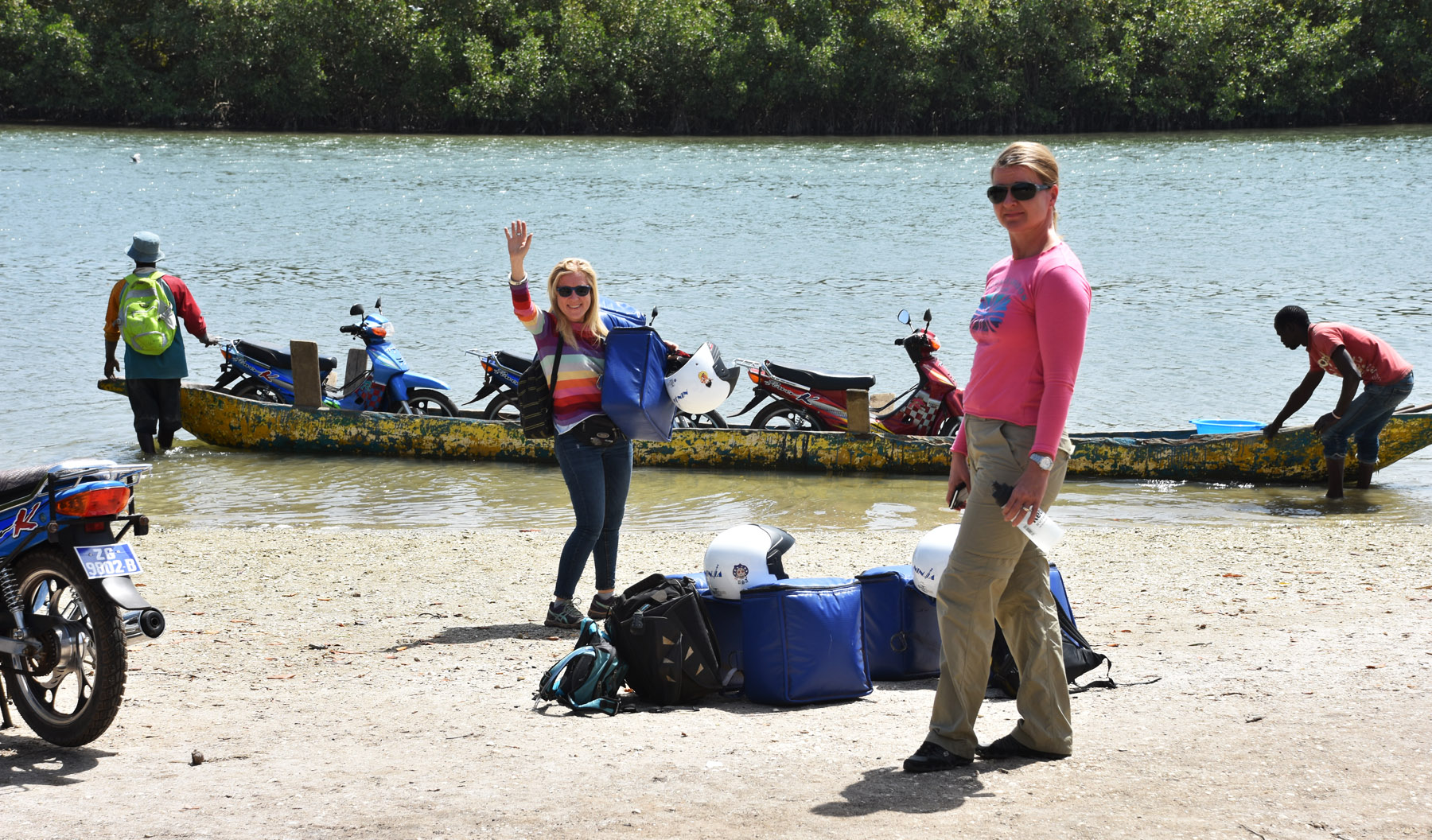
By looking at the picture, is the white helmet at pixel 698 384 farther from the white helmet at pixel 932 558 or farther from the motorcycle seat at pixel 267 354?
the motorcycle seat at pixel 267 354

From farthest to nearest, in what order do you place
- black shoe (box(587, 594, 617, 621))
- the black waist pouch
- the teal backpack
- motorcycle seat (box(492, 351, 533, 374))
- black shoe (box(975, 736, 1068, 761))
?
motorcycle seat (box(492, 351, 533, 374)) < black shoe (box(587, 594, 617, 621)) < the black waist pouch < the teal backpack < black shoe (box(975, 736, 1068, 761))

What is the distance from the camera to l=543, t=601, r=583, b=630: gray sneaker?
6.74 m

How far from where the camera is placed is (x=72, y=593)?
4.89 metres

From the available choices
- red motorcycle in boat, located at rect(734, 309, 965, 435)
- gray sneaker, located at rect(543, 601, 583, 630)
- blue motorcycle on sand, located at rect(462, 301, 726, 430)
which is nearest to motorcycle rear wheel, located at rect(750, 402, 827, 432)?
red motorcycle in boat, located at rect(734, 309, 965, 435)

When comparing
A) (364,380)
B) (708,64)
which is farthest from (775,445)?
(708,64)

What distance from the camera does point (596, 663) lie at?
5.42 m

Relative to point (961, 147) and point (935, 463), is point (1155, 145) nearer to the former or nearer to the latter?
point (961, 147)

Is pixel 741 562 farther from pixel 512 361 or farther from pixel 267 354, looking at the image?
pixel 267 354

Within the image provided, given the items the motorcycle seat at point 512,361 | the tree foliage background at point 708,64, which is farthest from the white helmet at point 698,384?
the tree foliage background at point 708,64

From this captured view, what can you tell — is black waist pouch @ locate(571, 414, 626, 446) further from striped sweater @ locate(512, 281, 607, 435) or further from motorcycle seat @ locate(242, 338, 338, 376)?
motorcycle seat @ locate(242, 338, 338, 376)

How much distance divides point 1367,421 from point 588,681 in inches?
312

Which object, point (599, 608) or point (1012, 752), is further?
point (599, 608)

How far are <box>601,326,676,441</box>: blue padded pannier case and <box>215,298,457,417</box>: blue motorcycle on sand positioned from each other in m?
7.23

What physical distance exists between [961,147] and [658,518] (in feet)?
187
